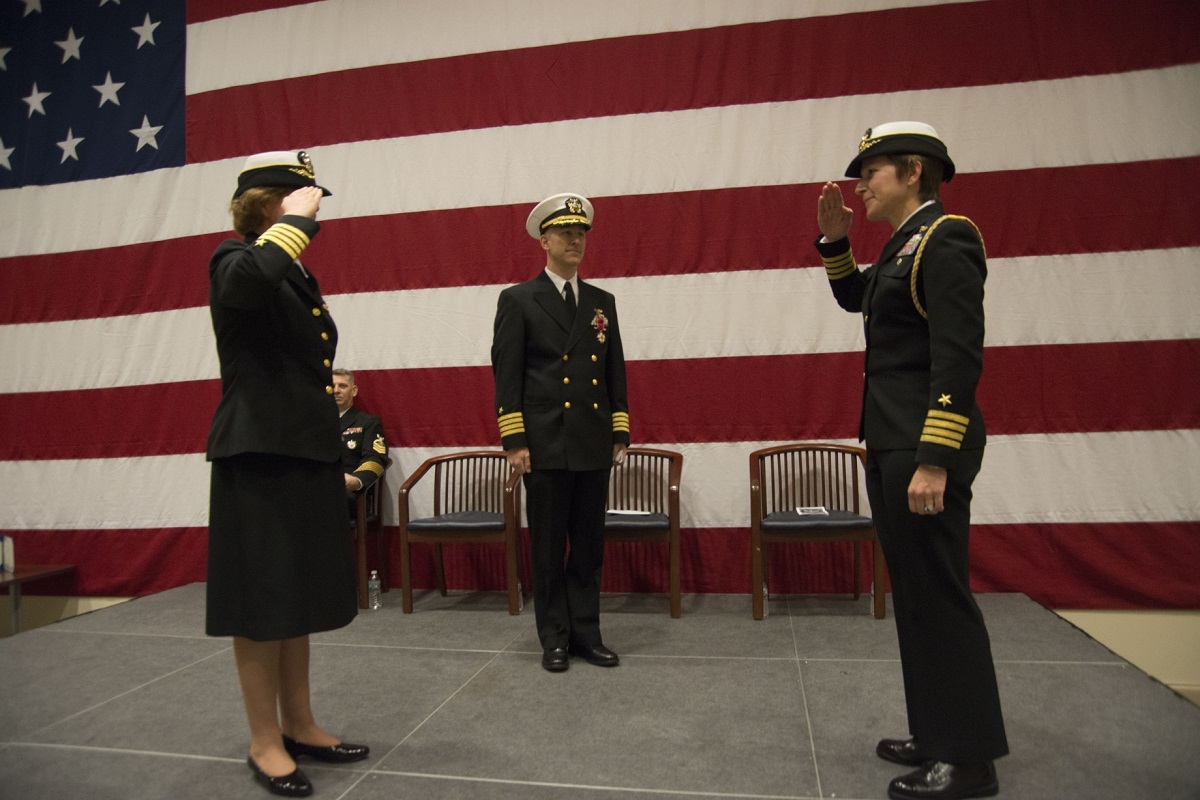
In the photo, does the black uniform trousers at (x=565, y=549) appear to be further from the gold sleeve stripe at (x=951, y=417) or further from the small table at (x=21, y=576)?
the small table at (x=21, y=576)

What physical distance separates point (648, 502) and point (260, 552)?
6.99ft

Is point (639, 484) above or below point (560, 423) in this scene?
below

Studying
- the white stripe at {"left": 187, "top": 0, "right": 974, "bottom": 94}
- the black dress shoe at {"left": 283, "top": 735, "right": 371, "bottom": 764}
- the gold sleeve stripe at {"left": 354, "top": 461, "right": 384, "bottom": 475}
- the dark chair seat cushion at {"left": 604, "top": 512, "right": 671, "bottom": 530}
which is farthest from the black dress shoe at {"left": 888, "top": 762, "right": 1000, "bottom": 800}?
the white stripe at {"left": 187, "top": 0, "right": 974, "bottom": 94}

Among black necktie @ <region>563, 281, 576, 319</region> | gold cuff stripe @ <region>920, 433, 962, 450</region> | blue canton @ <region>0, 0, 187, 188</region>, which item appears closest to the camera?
gold cuff stripe @ <region>920, 433, 962, 450</region>

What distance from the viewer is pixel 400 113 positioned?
3848 millimetres

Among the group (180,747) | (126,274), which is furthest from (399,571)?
(126,274)

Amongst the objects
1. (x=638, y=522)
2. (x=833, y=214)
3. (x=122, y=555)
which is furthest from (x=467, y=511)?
(x=833, y=214)

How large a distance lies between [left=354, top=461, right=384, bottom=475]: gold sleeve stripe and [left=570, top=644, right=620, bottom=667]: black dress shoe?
4.46 feet

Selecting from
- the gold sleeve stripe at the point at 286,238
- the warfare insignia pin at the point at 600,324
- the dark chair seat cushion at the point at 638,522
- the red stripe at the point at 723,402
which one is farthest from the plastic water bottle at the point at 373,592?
the gold sleeve stripe at the point at 286,238

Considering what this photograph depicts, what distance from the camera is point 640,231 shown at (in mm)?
3572

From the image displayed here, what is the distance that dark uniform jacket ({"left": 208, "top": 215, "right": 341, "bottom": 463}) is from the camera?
5.03 ft

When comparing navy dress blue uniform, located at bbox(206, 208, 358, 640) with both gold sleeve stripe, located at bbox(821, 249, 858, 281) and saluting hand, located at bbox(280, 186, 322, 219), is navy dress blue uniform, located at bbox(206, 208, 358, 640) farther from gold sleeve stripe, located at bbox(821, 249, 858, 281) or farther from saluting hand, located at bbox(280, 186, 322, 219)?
gold sleeve stripe, located at bbox(821, 249, 858, 281)

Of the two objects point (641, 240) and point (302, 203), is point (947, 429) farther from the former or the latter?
point (641, 240)

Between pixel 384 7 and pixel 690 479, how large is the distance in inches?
107
